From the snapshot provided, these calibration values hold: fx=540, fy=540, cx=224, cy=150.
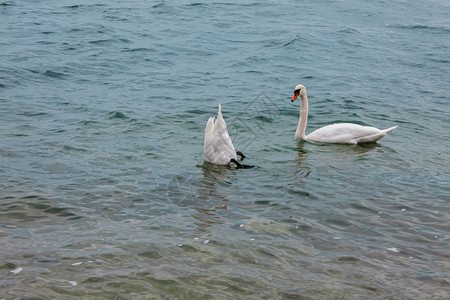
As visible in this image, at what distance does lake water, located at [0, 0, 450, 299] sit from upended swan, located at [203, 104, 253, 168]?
0.21 m

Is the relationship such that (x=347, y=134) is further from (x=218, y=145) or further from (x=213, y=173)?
(x=213, y=173)

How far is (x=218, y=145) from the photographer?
9.06 meters

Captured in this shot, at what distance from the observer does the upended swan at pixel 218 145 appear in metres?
9.02

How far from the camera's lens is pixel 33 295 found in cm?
481

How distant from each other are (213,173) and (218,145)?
0.55m

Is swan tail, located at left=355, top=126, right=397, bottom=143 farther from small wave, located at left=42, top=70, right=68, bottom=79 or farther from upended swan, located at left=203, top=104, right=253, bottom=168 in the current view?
small wave, located at left=42, top=70, right=68, bottom=79

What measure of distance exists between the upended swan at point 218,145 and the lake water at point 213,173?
213 millimetres

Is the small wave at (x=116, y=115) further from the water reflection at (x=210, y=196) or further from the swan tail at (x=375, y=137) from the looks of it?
the swan tail at (x=375, y=137)

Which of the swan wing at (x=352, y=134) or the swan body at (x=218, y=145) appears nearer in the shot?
the swan body at (x=218, y=145)

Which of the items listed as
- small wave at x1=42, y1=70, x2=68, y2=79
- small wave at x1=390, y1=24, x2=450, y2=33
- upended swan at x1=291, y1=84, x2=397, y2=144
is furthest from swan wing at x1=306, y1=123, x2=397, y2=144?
small wave at x1=390, y1=24, x2=450, y2=33

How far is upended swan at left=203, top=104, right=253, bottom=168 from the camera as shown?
9.02 metres

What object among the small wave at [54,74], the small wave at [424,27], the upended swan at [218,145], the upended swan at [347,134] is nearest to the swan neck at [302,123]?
the upended swan at [347,134]

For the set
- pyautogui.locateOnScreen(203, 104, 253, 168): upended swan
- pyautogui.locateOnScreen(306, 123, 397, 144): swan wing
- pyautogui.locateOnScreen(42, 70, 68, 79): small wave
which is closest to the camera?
pyautogui.locateOnScreen(203, 104, 253, 168): upended swan

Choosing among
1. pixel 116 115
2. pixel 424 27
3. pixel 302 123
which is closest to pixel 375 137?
pixel 302 123
